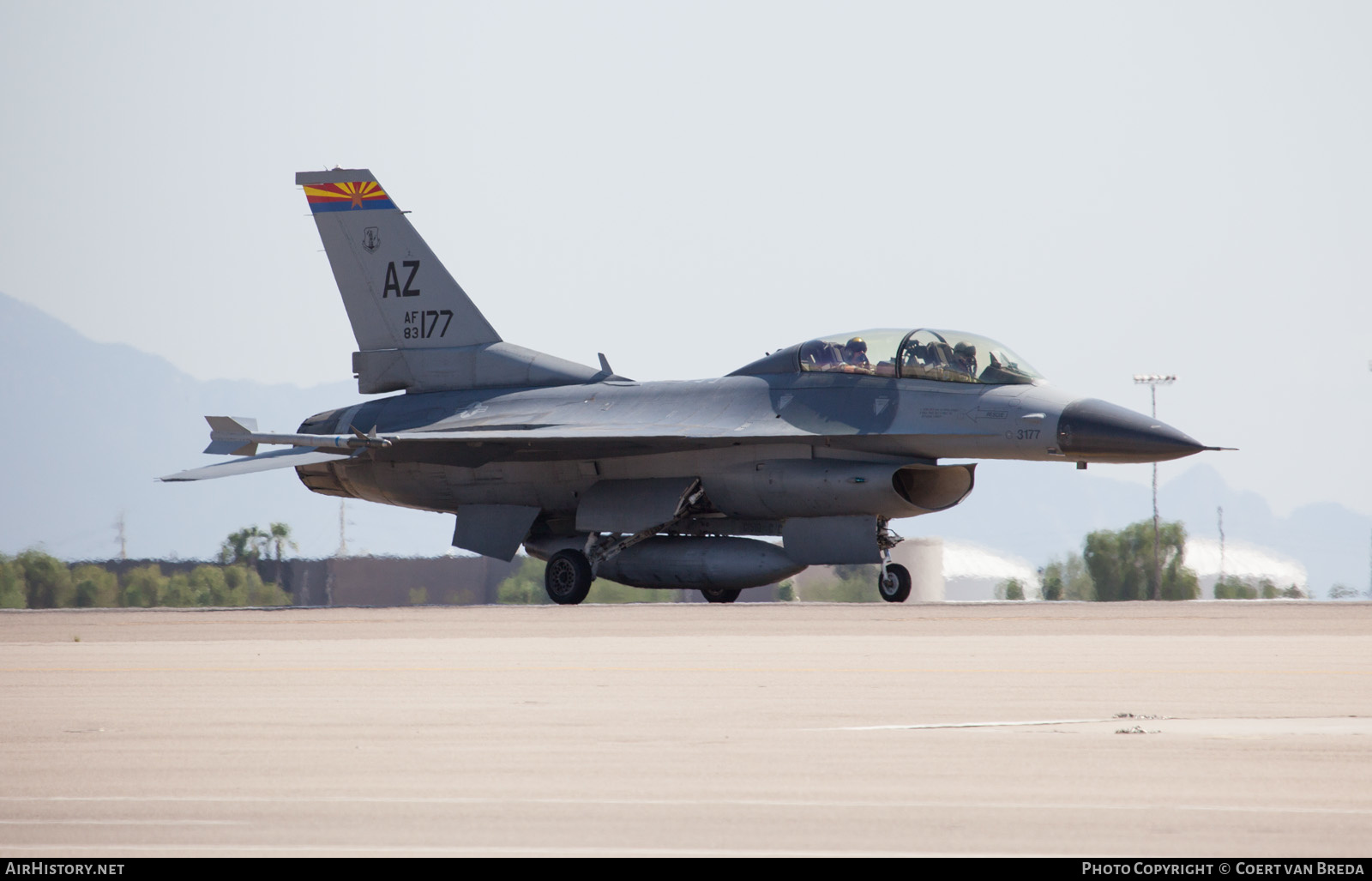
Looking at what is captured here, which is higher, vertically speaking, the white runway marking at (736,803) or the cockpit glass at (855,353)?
the cockpit glass at (855,353)

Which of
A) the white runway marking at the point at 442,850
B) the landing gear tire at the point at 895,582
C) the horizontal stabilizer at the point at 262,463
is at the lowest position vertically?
the white runway marking at the point at 442,850

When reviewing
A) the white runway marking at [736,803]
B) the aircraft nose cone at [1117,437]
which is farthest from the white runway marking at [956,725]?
the aircraft nose cone at [1117,437]

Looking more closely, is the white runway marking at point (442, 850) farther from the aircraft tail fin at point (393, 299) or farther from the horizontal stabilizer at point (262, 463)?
the aircraft tail fin at point (393, 299)

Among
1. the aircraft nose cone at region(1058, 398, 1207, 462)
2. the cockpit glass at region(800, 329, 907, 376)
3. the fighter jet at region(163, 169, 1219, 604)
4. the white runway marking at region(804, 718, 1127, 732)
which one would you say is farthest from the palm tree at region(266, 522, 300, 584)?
the white runway marking at region(804, 718, 1127, 732)

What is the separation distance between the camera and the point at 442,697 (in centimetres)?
875

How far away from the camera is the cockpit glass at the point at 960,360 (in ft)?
66.7

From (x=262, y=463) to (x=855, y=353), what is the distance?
8.30m

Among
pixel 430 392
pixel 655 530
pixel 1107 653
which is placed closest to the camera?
pixel 1107 653

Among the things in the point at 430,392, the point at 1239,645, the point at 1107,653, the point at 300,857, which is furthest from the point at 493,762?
the point at 430,392

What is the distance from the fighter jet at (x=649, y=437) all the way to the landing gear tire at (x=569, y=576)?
30 mm

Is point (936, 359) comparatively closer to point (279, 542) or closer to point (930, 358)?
point (930, 358)

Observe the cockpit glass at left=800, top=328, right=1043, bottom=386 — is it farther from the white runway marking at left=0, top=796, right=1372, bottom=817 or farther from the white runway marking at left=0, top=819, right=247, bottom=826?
the white runway marking at left=0, top=819, right=247, bottom=826

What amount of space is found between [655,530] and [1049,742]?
15843 mm
